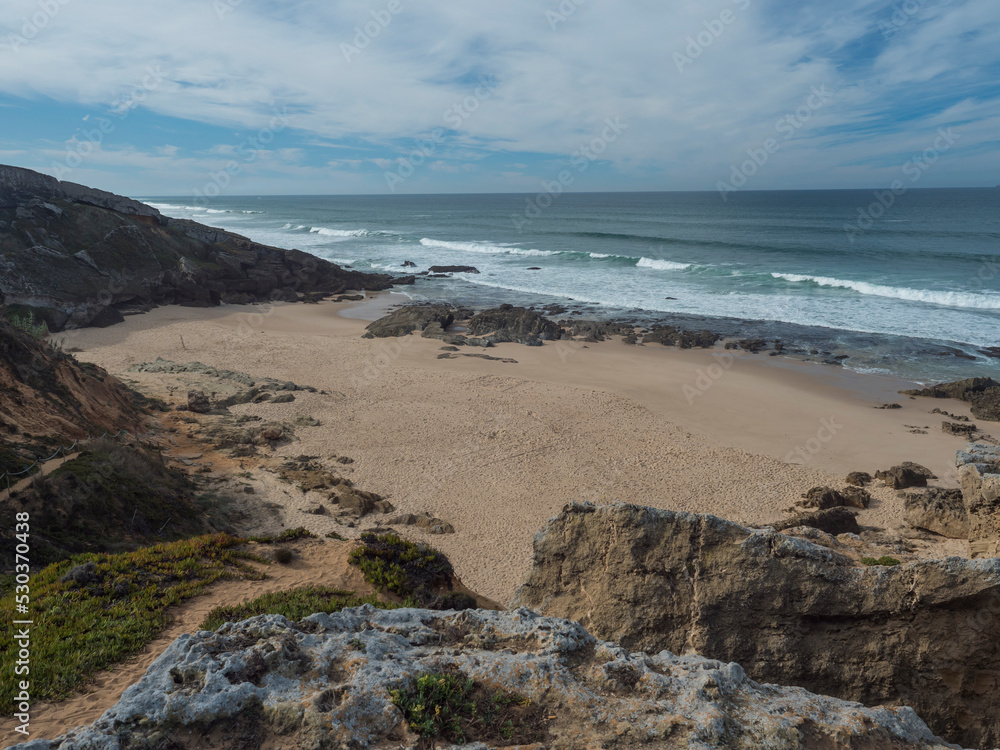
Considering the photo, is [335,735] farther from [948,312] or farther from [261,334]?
[948,312]

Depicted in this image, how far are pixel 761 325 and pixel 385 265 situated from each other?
34827 millimetres

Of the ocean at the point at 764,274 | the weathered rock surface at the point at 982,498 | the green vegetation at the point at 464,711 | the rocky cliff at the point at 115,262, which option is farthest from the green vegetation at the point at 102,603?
the ocean at the point at 764,274

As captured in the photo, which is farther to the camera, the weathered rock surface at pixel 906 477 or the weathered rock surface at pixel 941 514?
the weathered rock surface at pixel 906 477

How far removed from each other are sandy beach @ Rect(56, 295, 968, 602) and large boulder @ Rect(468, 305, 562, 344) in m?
1.41

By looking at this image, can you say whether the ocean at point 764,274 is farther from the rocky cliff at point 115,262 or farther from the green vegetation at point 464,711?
the green vegetation at point 464,711

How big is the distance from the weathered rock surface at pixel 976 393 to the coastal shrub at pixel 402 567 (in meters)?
19.1

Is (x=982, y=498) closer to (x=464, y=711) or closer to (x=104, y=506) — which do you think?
(x=464, y=711)

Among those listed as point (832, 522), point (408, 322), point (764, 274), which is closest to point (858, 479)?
point (832, 522)

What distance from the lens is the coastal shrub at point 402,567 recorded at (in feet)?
26.3

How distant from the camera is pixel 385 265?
5469 cm

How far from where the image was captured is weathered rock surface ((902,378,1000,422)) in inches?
737

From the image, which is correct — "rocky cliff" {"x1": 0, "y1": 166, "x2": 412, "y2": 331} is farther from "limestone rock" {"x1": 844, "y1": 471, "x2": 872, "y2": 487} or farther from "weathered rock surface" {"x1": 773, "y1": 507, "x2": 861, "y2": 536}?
"limestone rock" {"x1": 844, "y1": 471, "x2": 872, "y2": 487}

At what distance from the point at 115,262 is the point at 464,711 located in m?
36.0

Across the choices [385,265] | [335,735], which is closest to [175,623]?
[335,735]
